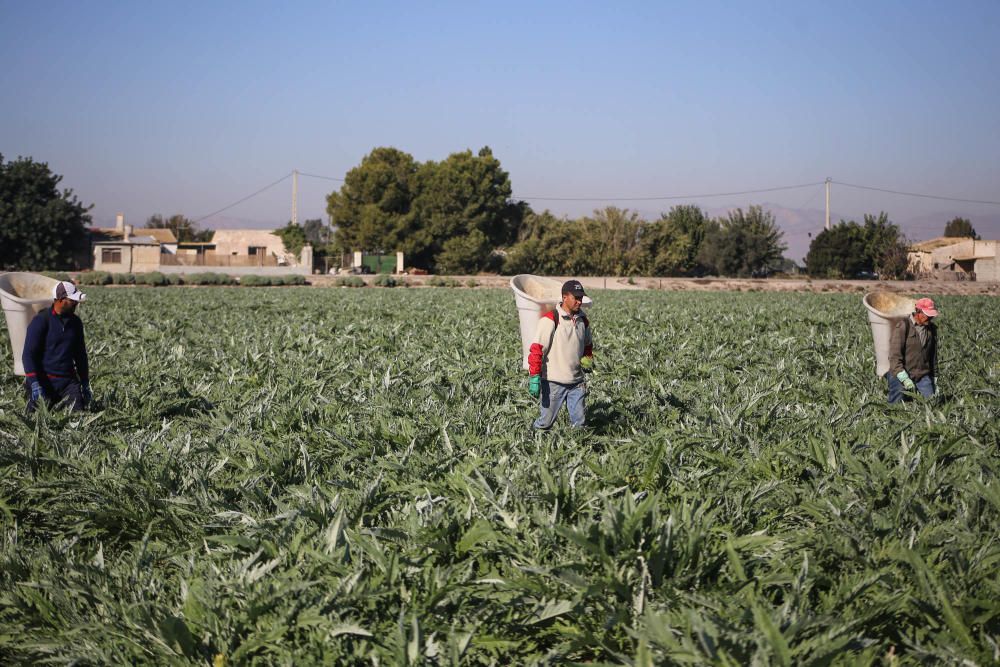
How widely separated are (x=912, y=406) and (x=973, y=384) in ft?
7.87

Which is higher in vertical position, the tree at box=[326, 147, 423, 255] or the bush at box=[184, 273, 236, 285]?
the tree at box=[326, 147, 423, 255]

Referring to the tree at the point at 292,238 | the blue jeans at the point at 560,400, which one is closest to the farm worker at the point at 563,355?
the blue jeans at the point at 560,400

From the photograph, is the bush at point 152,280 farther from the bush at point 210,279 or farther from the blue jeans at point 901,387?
the blue jeans at point 901,387

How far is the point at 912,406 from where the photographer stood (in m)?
8.36

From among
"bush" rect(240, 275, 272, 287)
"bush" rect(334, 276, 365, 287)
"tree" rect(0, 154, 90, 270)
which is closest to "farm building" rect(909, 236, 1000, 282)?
"bush" rect(334, 276, 365, 287)

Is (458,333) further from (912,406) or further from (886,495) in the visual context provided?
(886,495)

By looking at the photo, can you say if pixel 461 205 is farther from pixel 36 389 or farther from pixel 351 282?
pixel 36 389

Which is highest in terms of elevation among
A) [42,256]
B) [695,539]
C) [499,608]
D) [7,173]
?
[7,173]

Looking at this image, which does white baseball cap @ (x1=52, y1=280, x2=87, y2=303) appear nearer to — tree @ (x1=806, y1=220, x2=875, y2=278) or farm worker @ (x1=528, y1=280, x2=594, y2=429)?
farm worker @ (x1=528, y1=280, x2=594, y2=429)

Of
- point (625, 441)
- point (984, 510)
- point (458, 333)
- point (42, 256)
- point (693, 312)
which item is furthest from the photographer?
point (42, 256)

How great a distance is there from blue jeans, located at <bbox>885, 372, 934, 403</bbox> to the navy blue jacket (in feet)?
27.9

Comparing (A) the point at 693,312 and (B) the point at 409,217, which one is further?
(B) the point at 409,217

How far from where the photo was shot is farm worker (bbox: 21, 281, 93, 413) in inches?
293

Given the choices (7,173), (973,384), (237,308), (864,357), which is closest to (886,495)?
(973,384)
